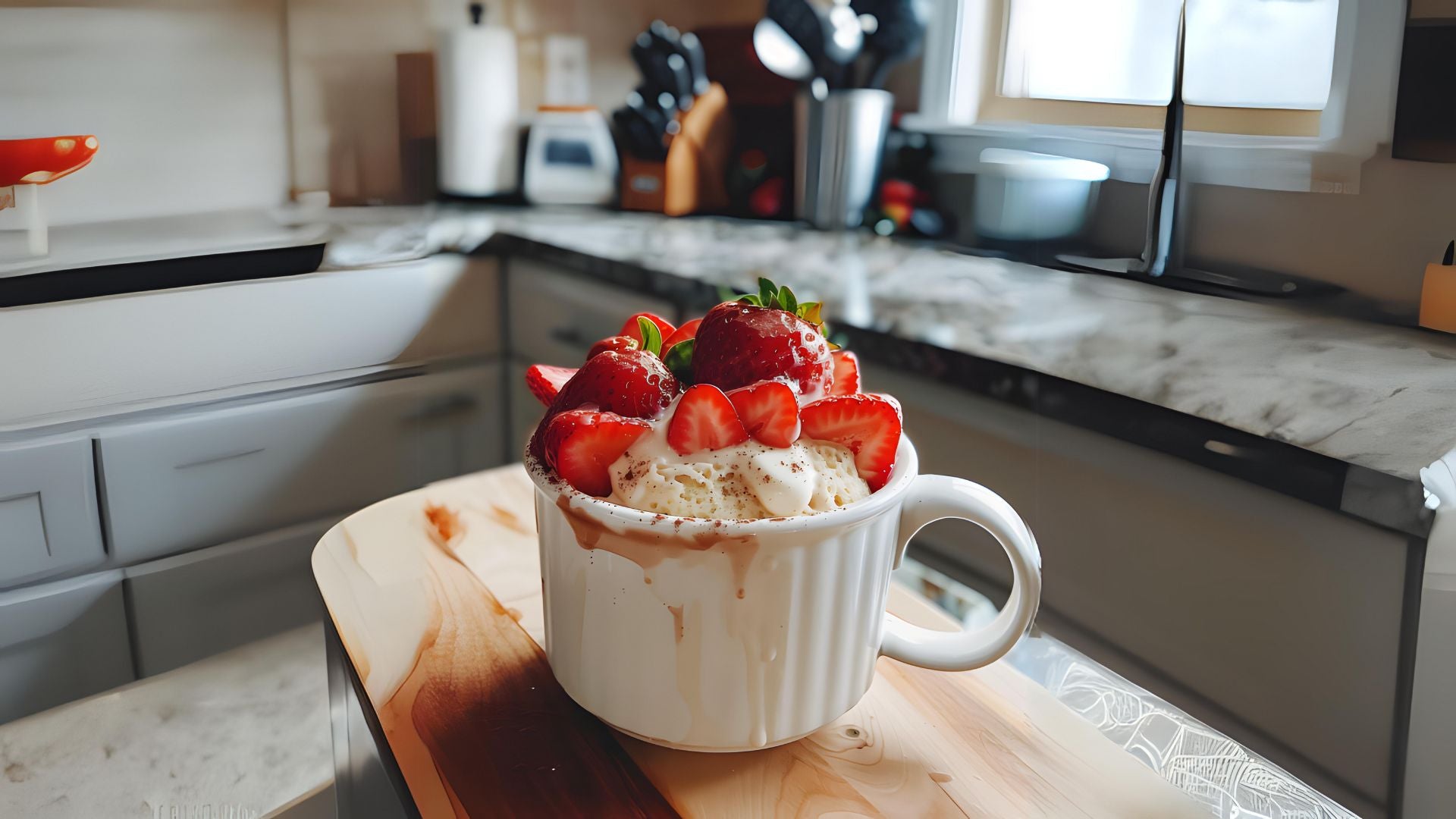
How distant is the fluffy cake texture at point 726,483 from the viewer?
327 millimetres

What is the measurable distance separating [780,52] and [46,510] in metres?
0.84

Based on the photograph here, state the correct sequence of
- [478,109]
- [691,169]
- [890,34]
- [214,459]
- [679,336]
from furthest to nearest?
[691,169], [890,34], [478,109], [214,459], [679,336]

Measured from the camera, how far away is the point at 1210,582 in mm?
547

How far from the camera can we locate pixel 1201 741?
0.48 m

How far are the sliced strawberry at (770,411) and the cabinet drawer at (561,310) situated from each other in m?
0.52

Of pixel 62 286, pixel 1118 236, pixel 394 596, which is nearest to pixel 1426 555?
pixel 1118 236

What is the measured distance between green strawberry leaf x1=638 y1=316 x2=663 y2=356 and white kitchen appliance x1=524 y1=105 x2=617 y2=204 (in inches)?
26.2

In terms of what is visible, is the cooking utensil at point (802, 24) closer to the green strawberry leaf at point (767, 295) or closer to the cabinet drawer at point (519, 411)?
the cabinet drawer at point (519, 411)

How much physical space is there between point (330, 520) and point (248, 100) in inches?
12.5

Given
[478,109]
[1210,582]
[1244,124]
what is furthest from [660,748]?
[478,109]

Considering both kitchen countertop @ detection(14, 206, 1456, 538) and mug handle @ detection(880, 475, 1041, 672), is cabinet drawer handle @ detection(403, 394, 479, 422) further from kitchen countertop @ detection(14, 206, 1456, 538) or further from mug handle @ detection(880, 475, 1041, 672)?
mug handle @ detection(880, 475, 1041, 672)

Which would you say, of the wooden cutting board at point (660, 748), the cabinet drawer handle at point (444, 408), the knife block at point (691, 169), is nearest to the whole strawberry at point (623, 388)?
the wooden cutting board at point (660, 748)

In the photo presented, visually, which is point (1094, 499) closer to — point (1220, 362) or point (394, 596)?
point (1220, 362)

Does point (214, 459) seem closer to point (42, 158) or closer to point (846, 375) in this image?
point (42, 158)
